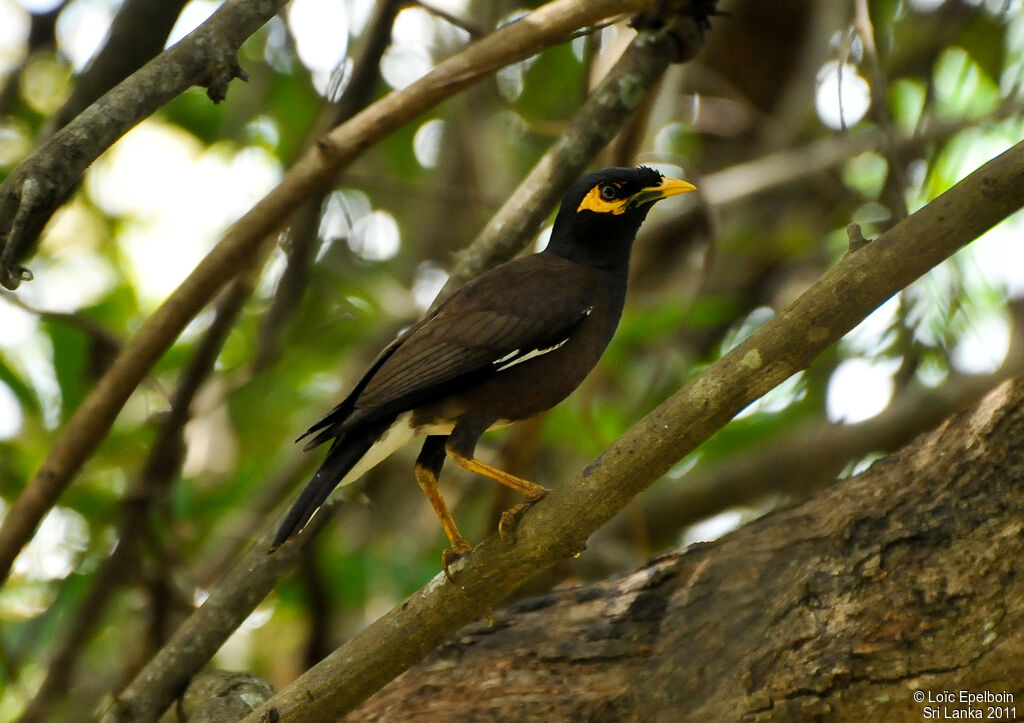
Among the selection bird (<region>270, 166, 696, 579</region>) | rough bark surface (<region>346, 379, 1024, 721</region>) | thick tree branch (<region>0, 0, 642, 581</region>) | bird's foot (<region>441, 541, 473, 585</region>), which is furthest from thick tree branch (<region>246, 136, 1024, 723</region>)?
thick tree branch (<region>0, 0, 642, 581</region>)

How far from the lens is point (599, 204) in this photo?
4.58 m

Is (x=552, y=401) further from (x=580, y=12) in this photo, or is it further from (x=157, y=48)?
(x=157, y=48)

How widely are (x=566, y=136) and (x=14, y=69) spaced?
3.39 metres

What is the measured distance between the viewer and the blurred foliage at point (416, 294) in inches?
215

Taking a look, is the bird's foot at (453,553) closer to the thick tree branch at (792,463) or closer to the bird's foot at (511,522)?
the bird's foot at (511,522)

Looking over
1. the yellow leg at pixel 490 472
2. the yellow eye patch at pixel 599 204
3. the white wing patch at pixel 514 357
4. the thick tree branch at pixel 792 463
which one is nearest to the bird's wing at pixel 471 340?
the white wing patch at pixel 514 357

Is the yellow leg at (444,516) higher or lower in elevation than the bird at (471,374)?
lower

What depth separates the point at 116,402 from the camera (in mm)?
4117

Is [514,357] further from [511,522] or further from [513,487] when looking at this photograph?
[511,522]

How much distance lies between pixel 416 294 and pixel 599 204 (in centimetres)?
303

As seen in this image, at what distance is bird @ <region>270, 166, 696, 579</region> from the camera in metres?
3.81

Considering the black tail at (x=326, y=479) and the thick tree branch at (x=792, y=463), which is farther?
the thick tree branch at (x=792, y=463)

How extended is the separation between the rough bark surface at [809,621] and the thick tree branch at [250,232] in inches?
57.7

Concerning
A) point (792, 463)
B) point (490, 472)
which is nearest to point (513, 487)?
point (490, 472)
